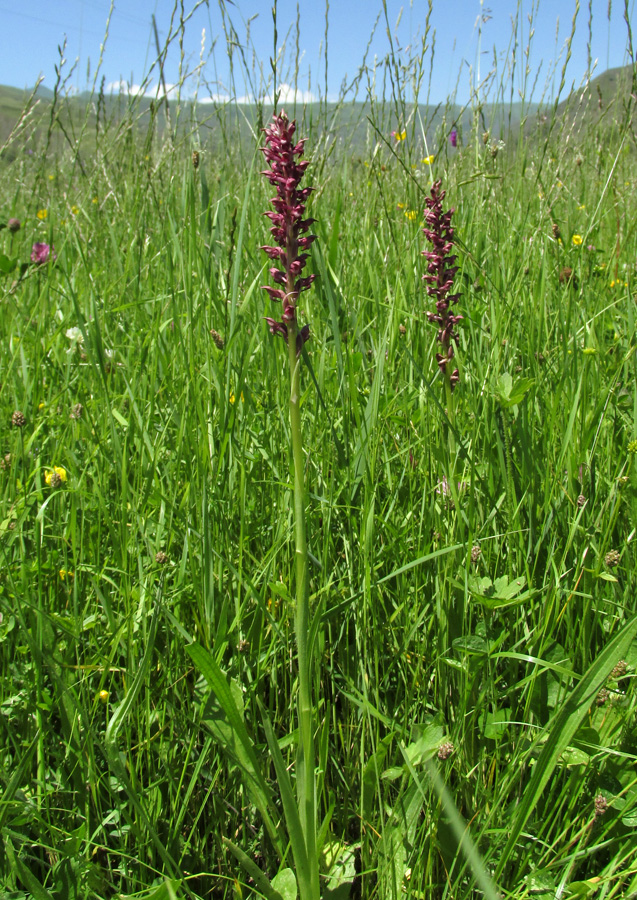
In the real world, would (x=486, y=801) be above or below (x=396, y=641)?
below

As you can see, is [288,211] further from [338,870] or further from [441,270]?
[338,870]

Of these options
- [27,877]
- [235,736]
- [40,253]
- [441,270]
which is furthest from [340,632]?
[40,253]

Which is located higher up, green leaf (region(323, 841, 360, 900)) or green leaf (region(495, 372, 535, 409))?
green leaf (region(495, 372, 535, 409))

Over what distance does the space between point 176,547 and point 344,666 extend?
0.44 meters

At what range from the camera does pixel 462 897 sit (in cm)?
88

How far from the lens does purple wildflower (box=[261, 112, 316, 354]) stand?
0.90 metres

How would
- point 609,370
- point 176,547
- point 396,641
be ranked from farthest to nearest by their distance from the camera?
1. point 609,370
2. point 176,547
3. point 396,641

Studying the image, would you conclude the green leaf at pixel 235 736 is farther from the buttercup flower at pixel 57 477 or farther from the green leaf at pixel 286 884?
the buttercup flower at pixel 57 477

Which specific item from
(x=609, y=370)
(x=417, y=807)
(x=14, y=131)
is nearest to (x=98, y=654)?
(x=417, y=807)

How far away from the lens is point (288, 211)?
92 cm

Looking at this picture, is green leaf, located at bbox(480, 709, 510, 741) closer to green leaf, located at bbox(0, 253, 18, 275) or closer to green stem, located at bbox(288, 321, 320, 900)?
green stem, located at bbox(288, 321, 320, 900)

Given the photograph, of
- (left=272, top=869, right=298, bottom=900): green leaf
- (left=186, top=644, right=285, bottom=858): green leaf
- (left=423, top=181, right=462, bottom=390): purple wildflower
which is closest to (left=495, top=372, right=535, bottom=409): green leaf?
(left=423, top=181, right=462, bottom=390): purple wildflower

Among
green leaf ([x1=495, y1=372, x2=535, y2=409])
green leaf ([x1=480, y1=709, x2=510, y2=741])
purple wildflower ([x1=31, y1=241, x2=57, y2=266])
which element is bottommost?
green leaf ([x1=480, y1=709, x2=510, y2=741])

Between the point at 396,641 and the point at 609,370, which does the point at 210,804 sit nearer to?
the point at 396,641
